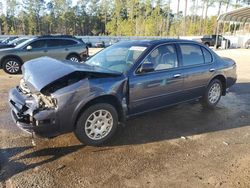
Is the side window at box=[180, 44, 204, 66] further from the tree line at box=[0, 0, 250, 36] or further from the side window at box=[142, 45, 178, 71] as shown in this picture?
the tree line at box=[0, 0, 250, 36]

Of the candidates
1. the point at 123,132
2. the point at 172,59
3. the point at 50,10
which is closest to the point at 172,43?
the point at 172,59

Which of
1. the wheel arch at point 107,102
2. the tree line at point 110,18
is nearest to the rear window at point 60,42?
the wheel arch at point 107,102

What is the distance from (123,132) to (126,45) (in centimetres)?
172

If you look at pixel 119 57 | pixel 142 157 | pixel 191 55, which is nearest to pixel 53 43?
pixel 119 57

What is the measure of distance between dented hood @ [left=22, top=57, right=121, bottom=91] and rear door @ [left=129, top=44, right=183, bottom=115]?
1.67 ft

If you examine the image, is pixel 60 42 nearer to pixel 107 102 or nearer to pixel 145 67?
pixel 145 67

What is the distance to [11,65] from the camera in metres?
11.8

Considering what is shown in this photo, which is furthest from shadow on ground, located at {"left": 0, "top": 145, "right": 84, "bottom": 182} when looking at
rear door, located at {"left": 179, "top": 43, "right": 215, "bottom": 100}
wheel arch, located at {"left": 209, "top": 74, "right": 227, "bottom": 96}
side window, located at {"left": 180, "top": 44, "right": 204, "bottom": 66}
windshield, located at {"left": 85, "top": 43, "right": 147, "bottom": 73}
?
wheel arch, located at {"left": 209, "top": 74, "right": 227, "bottom": 96}

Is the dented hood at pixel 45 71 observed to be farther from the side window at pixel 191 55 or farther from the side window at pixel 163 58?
the side window at pixel 191 55

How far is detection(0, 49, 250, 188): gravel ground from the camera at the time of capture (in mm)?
3455

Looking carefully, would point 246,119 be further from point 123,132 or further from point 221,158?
point 123,132

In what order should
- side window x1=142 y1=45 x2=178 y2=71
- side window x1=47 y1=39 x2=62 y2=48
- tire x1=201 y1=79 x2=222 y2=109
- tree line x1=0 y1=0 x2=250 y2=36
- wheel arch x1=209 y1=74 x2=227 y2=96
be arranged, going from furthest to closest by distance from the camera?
tree line x1=0 y1=0 x2=250 y2=36 < side window x1=47 y1=39 x2=62 y2=48 < wheel arch x1=209 y1=74 x2=227 y2=96 < tire x1=201 y1=79 x2=222 y2=109 < side window x1=142 y1=45 x2=178 y2=71

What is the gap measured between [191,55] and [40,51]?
8.35 metres

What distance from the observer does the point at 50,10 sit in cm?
6719
